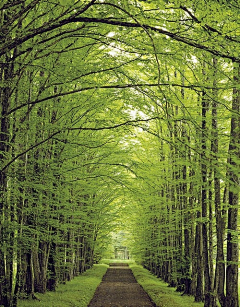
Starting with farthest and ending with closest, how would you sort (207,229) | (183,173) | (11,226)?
(183,173) < (207,229) < (11,226)

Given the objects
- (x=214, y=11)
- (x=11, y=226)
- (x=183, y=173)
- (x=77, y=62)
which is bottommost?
(x=11, y=226)

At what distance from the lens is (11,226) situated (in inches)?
302

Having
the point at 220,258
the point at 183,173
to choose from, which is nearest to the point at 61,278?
the point at 183,173

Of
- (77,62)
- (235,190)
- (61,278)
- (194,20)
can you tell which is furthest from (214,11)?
(61,278)

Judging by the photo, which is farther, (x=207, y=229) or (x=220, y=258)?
(x=207, y=229)

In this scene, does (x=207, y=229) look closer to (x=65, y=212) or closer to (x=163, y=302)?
(x=163, y=302)

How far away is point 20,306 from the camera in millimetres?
10070

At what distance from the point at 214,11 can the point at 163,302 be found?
37.0 ft

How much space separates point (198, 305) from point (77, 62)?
32.0 ft

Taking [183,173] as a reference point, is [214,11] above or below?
above

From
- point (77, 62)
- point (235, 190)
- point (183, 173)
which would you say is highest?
point (77, 62)

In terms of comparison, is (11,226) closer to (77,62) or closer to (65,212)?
(65,212)

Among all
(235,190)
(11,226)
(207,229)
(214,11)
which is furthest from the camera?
(207,229)

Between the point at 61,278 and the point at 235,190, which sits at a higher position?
the point at 235,190
